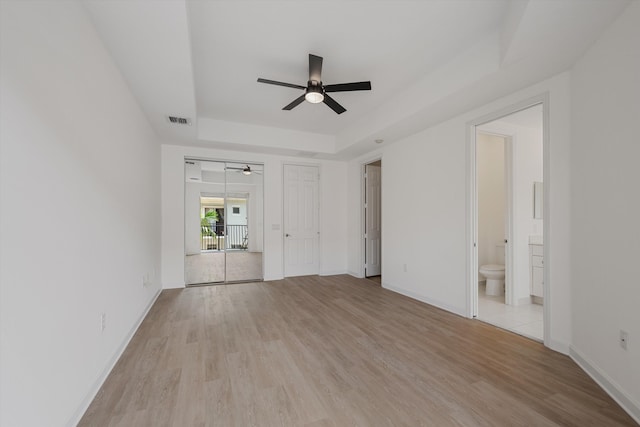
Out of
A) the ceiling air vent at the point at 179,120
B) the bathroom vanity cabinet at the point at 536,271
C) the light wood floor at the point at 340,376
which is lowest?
the light wood floor at the point at 340,376

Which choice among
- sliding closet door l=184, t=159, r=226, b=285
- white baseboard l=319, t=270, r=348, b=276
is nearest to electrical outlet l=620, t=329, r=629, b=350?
white baseboard l=319, t=270, r=348, b=276

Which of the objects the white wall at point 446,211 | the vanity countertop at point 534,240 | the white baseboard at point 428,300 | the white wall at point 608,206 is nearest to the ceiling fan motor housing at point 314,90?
the white wall at point 446,211

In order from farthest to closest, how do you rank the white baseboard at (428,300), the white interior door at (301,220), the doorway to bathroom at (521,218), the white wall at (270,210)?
the white interior door at (301,220)
the white wall at (270,210)
the doorway to bathroom at (521,218)
the white baseboard at (428,300)

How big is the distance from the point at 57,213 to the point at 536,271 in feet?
Result: 17.4

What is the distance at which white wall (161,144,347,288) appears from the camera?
4.77 meters

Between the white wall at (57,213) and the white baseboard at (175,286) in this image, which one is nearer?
the white wall at (57,213)

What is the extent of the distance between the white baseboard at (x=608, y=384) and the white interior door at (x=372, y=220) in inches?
143

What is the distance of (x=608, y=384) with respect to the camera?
187 centimetres

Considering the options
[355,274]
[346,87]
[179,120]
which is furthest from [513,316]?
[179,120]

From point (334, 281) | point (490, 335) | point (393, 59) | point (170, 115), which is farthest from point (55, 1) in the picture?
point (334, 281)

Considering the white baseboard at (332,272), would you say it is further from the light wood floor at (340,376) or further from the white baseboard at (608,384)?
the white baseboard at (608,384)

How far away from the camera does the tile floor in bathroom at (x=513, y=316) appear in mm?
2941

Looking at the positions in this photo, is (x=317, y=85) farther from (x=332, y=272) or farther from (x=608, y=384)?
(x=332, y=272)

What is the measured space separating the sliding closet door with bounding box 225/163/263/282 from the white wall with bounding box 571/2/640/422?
4711mm
